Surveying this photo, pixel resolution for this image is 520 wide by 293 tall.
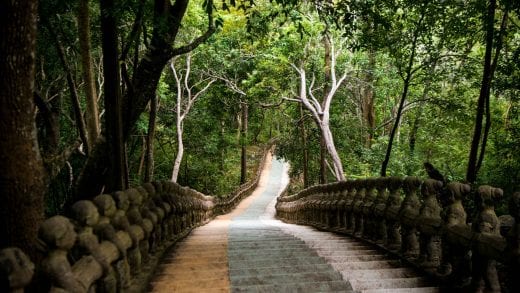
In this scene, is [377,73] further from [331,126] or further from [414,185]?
[414,185]

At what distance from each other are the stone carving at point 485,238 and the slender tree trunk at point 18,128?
3.52 m

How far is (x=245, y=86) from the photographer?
17.9m

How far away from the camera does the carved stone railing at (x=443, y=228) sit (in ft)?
11.4

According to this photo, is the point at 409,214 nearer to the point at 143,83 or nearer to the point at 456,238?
the point at 456,238

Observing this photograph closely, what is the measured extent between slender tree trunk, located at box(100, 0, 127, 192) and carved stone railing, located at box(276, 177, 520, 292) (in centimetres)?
356

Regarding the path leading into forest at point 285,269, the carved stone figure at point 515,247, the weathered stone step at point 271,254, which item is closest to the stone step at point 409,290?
the path leading into forest at point 285,269

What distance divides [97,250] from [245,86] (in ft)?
49.9

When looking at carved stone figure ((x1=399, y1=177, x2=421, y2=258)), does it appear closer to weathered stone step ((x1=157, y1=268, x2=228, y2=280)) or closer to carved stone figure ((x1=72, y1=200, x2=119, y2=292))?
weathered stone step ((x1=157, y1=268, x2=228, y2=280))

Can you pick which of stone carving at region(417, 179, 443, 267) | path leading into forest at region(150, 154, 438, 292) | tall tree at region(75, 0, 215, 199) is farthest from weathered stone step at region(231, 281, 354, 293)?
tall tree at region(75, 0, 215, 199)

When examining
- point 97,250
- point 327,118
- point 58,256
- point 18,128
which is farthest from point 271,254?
point 327,118

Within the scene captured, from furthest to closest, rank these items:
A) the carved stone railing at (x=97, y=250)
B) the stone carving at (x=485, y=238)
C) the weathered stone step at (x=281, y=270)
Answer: the weathered stone step at (x=281, y=270)
the stone carving at (x=485, y=238)
the carved stone railing at (x=97, y=250)

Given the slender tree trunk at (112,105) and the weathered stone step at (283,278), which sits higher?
the slender tree trunk at (112,105)

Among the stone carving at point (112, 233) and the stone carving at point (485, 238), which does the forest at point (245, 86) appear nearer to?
the stone carving at point (112, 233)

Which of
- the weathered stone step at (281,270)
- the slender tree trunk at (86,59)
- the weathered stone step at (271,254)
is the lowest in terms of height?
the weathered stone step at (271,254)
